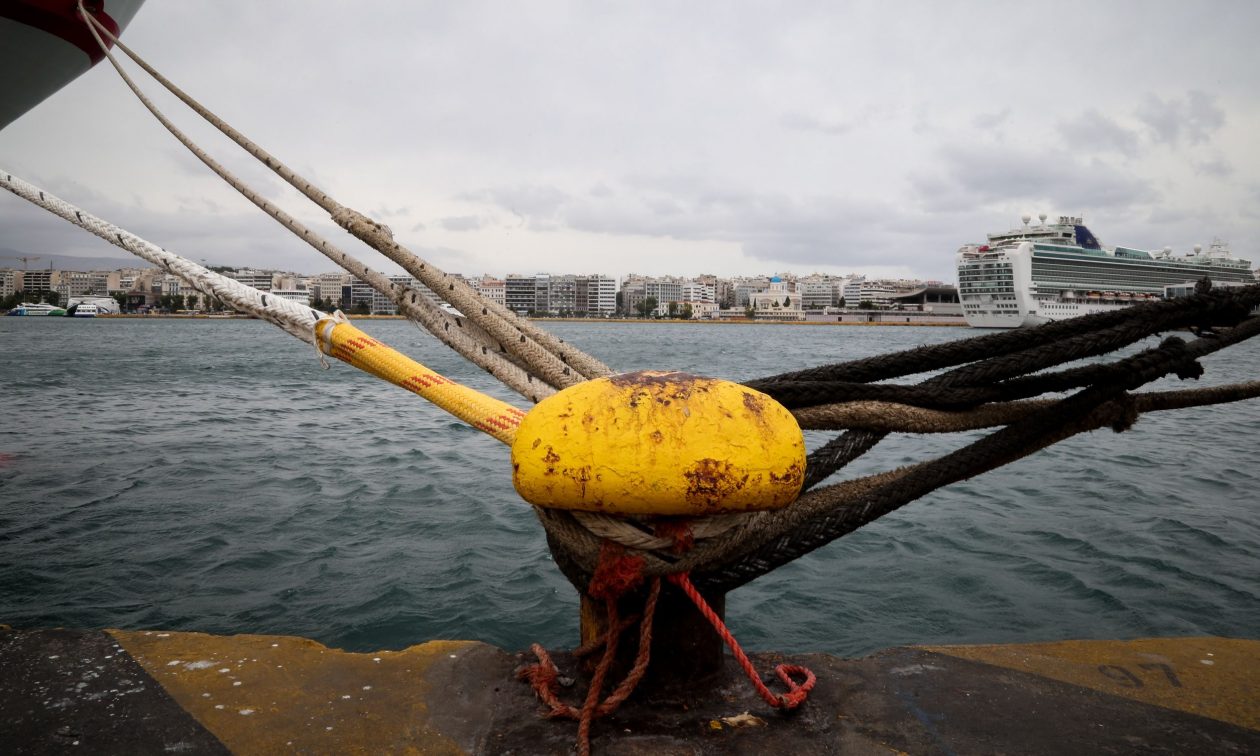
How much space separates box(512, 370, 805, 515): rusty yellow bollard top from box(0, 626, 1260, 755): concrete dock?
572 mm

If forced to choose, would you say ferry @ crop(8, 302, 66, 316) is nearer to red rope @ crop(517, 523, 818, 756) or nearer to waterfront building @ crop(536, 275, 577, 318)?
waterfront building @ crop(536, 275, 577, 318)

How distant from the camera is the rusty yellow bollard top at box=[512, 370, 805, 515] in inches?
60.7

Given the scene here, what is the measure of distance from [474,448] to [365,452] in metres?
1.36

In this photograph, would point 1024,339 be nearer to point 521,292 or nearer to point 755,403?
point 755,403

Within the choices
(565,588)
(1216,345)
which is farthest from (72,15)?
(1216,345)

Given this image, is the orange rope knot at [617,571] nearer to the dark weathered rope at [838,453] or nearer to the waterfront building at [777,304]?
the dark weathered rope at [838,453]

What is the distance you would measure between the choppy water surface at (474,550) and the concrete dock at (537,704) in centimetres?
158

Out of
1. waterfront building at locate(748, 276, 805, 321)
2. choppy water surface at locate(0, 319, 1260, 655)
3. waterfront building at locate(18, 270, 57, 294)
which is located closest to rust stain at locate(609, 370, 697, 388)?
choppy water surface at locate(0, 319, 1260, 655)

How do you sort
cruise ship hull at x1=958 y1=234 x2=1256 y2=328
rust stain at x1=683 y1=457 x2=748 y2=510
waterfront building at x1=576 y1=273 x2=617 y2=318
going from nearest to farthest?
1. rust stain at x1=683 y1=457 x2=748 y2=510
2. cruise ship hull at x1=958 y1=234 x2=1256 y2=328
3. waterfront building at x1=576 y1=273 x2=617 y2=318

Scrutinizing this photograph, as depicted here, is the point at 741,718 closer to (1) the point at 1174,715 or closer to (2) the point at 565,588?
(1) the point at 1174,715

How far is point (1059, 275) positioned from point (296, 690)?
74.0 m

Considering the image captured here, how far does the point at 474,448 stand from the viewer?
9.71 metres

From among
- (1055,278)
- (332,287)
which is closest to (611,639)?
(1055,278)

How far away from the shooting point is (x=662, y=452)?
1534 mm
